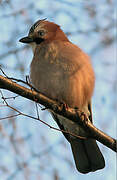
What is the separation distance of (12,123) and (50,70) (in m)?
2.54

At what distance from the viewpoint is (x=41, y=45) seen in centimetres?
439

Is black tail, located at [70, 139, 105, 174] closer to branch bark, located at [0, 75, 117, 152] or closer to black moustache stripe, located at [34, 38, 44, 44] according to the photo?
branch bark, located at [0, 75, 117, 152]

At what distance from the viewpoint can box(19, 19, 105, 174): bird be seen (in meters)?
3.99

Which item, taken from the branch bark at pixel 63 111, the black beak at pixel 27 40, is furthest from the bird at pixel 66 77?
the branch bark at pixel 63 111

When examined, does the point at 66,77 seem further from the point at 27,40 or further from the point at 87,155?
the point at 87,155

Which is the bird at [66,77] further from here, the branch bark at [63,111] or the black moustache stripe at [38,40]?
the branch bark at [63,111]

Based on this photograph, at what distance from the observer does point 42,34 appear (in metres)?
4.52

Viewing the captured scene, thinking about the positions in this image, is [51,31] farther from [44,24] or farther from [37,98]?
[37,98]

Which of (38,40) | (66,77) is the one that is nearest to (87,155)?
(66,77)

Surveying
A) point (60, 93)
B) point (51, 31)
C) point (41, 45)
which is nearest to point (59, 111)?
point (60, 93)

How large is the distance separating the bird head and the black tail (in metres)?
1.39

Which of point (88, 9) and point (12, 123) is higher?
point (88, 9)

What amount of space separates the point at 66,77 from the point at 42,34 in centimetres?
87

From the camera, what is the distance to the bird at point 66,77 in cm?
399
